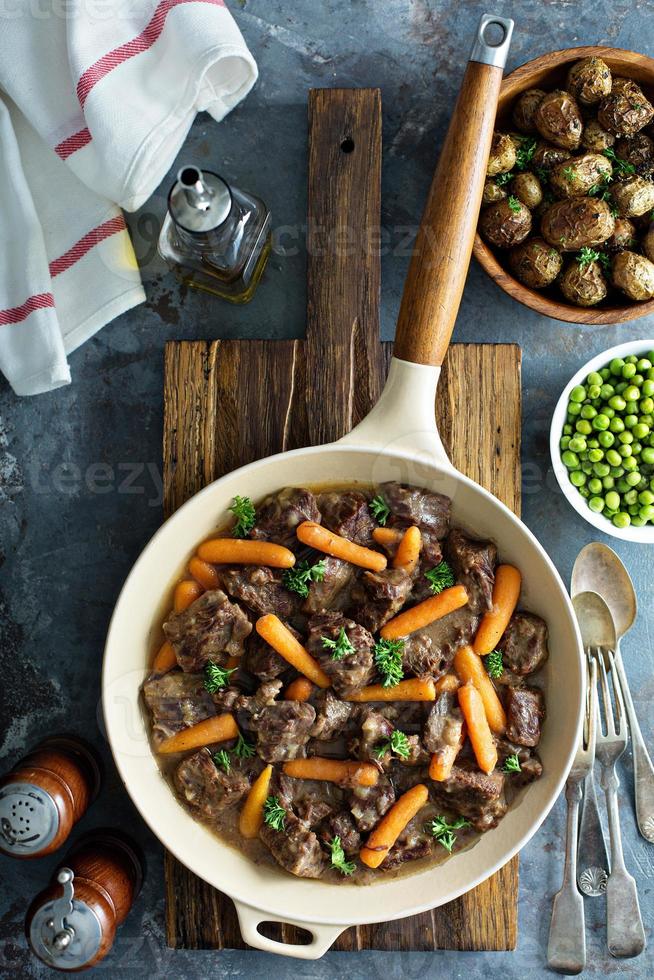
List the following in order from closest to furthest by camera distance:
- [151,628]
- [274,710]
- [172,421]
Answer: [274,710]
[151,628]
[172,421]

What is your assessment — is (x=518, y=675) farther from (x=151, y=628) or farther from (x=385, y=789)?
(x=151, y=628)

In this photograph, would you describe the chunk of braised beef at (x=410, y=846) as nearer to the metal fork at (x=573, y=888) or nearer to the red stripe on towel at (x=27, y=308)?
the metal fork at (x=573, y=888)

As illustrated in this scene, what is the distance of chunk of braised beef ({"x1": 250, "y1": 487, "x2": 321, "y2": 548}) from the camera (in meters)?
3.02

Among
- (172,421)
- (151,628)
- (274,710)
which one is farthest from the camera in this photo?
(172,421)

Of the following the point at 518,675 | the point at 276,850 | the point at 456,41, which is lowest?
the point at 276,850

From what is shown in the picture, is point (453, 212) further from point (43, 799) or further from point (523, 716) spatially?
point (43, 799)

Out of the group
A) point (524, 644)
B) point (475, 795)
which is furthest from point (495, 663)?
point (475, 795)

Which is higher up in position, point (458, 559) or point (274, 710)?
point (458, 559)

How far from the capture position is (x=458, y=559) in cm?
308

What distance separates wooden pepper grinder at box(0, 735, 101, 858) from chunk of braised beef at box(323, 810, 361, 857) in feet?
Answer: 3.29

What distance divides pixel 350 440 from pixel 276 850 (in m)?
1.55


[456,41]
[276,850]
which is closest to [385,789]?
[276,850]

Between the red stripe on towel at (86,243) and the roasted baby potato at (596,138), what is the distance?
1946 mm

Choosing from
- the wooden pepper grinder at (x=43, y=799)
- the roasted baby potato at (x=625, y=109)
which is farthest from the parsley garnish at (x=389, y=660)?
the roasted baby potato at (x=625, y=109)
